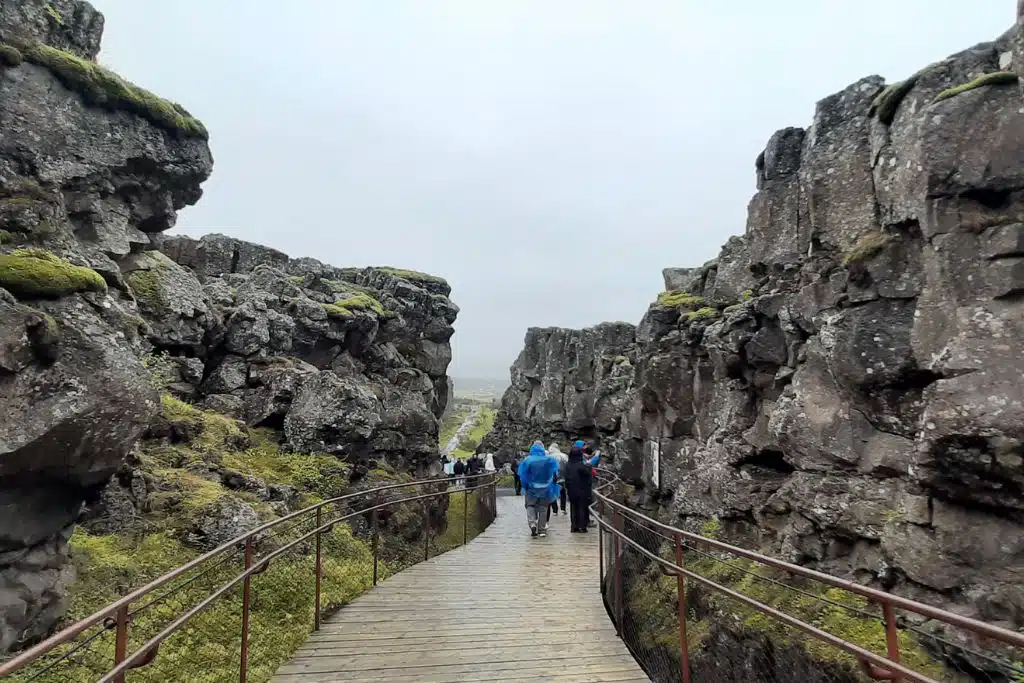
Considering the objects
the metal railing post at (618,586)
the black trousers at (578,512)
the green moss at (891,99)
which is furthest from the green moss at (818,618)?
A: the green moss at (891,99)

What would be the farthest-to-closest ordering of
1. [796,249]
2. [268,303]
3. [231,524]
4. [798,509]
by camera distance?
1. [268,303]
2. [796,249]
3. [798,509]
4. [231,524]

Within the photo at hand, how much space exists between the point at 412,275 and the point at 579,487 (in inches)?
698

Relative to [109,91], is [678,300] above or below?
below

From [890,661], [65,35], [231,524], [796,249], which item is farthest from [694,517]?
[65,35]

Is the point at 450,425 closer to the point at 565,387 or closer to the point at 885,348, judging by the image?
the point at 565,387

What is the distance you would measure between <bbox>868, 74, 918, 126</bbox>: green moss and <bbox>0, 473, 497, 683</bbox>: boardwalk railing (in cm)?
1101

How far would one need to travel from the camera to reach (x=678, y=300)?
20750 mm

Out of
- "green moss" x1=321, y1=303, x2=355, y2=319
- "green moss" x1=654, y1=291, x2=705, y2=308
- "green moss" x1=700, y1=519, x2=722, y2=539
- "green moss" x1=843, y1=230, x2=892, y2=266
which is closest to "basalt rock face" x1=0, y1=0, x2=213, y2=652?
"green moss" x1=321, y1=303, x2=355, y2=319

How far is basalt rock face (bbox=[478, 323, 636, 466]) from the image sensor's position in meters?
34.9

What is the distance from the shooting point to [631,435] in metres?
22.6

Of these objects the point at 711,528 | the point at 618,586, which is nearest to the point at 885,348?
the point at 618,586

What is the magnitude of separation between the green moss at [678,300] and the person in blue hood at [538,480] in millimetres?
8921

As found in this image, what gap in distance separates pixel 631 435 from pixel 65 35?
1974 cm

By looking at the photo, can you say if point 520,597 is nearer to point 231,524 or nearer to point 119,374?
point 231,524
